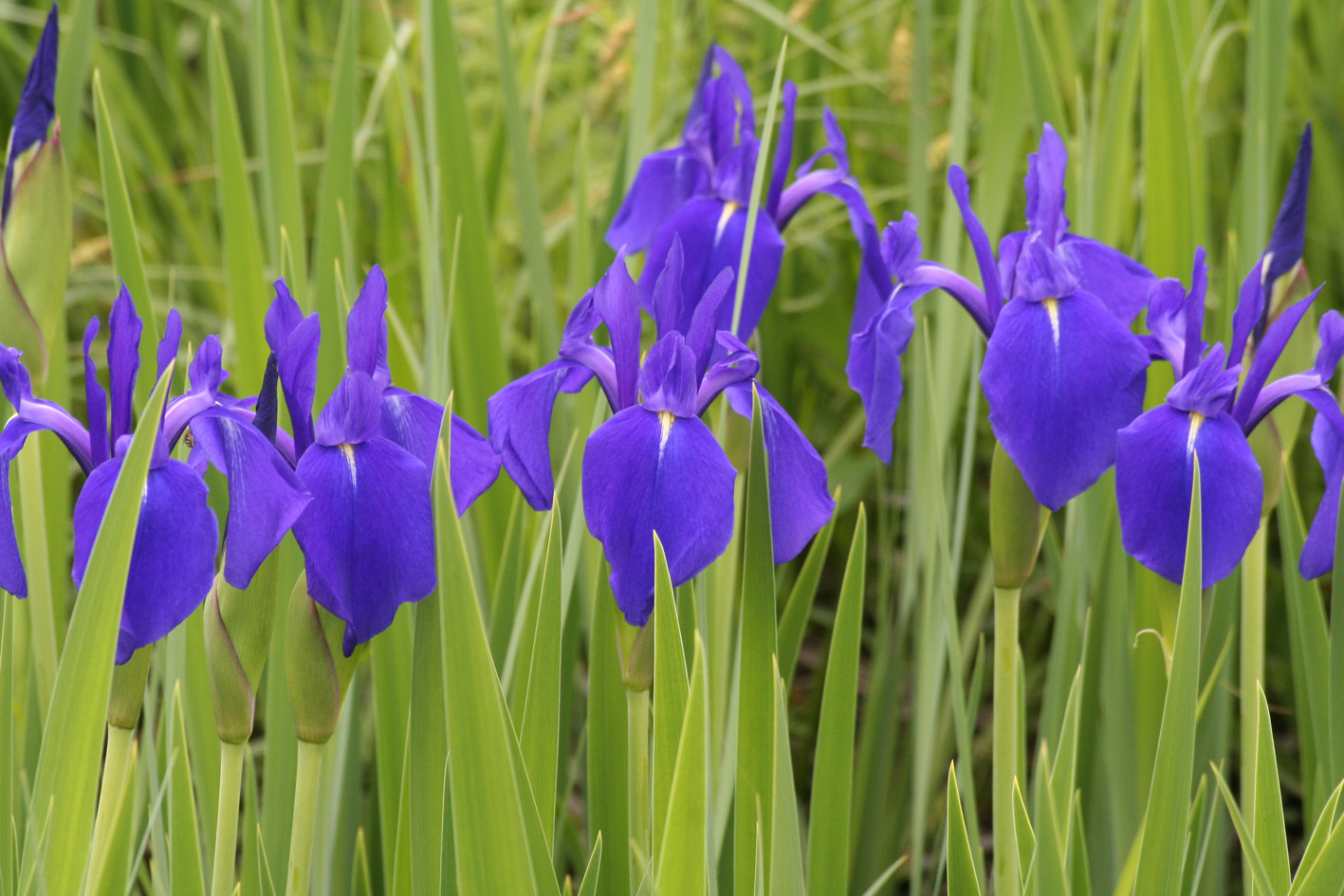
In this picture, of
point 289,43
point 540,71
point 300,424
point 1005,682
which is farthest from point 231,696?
point 289,43

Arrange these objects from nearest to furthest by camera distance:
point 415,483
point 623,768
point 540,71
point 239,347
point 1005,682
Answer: point 415,483
point 1005,682
point 623,768
point 239,347
point 540,71

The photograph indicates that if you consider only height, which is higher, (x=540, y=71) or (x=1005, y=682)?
(x=540, y=71)

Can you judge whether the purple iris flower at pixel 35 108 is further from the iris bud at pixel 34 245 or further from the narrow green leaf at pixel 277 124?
the narrow green leaf at pixel 277 124

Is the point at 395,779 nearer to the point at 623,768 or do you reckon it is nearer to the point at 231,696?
the point at 623,768

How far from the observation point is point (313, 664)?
563 mm

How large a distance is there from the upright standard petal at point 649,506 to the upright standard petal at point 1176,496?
20 cm

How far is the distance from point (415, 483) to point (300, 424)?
0.08 m

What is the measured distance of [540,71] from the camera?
150 centimetres

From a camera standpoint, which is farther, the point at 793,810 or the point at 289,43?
the point at 289,43

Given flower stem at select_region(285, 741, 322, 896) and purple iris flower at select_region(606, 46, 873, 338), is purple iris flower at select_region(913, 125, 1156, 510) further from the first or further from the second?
flower stem at select_region(285, 741, 322, 896)

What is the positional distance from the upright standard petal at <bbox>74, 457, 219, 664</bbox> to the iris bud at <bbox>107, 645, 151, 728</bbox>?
0.14 feet

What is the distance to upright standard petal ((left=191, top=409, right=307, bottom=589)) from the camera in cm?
51

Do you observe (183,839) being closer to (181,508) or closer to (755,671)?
(181,508)

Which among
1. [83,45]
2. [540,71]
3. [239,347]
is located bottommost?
[239,347]
